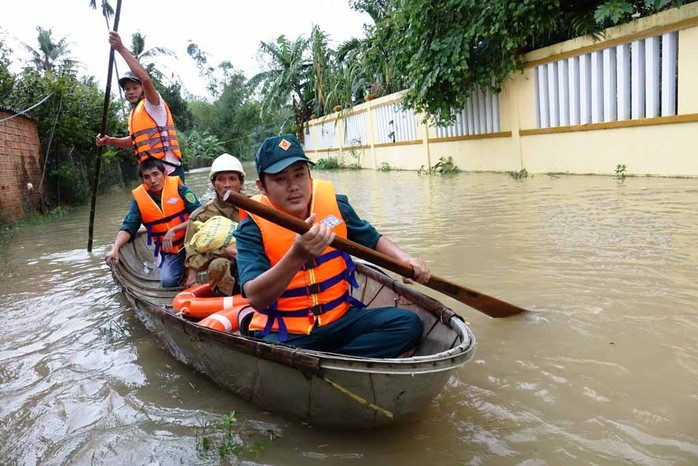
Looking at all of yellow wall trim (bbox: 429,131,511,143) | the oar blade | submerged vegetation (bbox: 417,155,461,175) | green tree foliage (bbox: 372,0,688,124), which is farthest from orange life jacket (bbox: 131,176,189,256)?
submerged vegetation (bbox: 417,155,461,175)

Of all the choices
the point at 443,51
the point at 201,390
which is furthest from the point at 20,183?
the point at 201,390

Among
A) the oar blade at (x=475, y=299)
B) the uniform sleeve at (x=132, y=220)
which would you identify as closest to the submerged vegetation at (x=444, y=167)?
the uniform sleeve at (x=132, y=220)

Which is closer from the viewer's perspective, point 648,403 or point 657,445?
point 657,445

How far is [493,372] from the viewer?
2.68 m

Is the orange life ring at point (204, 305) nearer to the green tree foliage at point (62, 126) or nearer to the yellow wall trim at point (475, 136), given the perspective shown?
the yellow wall trim at point (475, 136)

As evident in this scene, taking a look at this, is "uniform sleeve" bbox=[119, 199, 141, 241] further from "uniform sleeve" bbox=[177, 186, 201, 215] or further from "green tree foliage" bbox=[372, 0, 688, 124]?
"green tree foliage" bbox=[372, 0, 688, 124]

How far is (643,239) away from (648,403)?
8.40ft

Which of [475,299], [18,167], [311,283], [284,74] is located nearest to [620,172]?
[475,299]

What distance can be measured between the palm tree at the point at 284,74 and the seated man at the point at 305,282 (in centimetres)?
1770

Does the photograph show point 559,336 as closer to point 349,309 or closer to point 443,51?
point 349,309

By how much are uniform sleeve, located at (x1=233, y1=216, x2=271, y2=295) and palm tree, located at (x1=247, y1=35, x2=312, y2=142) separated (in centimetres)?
1773

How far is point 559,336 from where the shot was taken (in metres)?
2.98

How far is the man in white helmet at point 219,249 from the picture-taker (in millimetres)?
3605

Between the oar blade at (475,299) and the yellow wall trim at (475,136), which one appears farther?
the yellow wall trim at (475,136)
